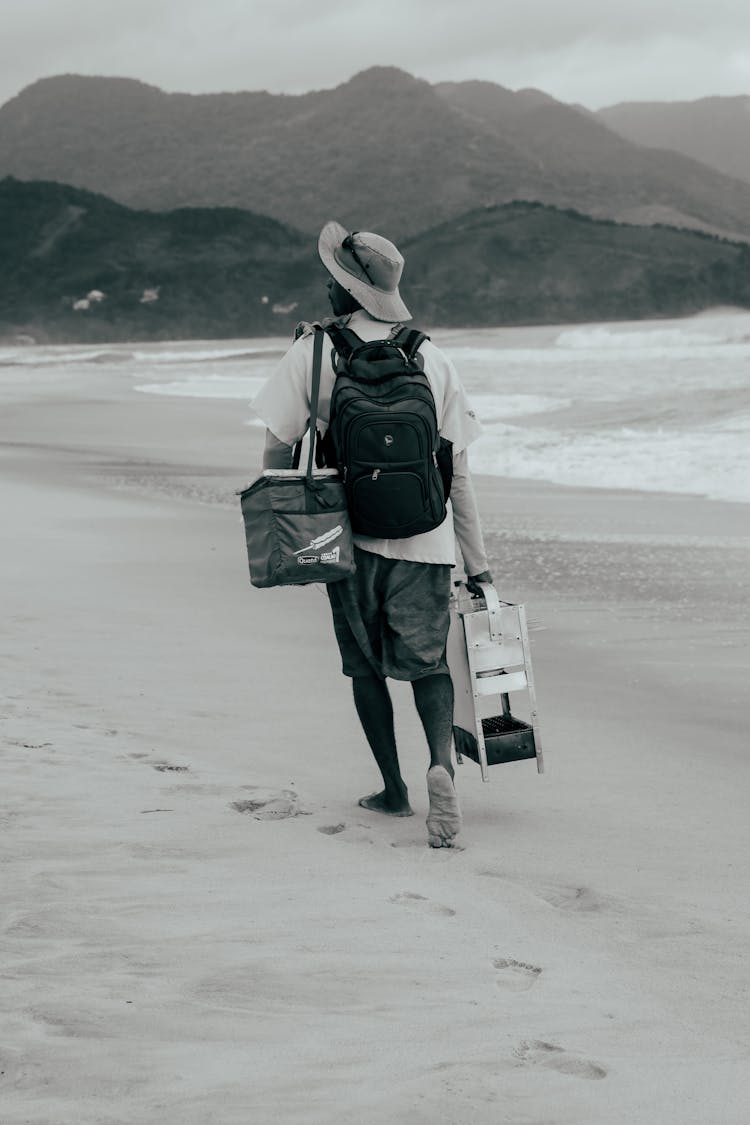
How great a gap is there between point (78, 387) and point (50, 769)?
31.8m

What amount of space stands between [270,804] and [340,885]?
70cm

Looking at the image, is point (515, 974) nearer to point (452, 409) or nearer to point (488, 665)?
point (488, 665)

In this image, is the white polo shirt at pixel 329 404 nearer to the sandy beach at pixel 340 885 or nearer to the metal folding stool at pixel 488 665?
the metal folding stool at pixel 488 665

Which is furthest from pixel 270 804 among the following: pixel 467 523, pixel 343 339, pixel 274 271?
pixel 274 271

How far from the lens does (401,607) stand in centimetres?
369

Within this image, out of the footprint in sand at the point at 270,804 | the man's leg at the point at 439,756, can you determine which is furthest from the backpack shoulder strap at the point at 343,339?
the footprint in sand at the point at 270,804

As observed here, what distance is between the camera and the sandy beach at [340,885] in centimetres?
227

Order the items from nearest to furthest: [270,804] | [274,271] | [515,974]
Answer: [515,974]
[270,804]
[274,271]

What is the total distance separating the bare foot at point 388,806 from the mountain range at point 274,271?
123m

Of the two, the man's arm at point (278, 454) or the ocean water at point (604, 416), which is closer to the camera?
the man's arm at point (278, 454)

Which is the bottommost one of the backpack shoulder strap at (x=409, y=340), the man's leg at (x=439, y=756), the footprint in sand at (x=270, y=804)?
the footprint in sand at (x=270, y=804)

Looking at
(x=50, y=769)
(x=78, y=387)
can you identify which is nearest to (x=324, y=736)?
(x=50, y=769)

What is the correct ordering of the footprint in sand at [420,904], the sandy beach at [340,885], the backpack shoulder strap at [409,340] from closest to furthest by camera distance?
the sandy beach at [340,885], the footprint in sand at [420,904], the backpack shoulder strap at [409,340]

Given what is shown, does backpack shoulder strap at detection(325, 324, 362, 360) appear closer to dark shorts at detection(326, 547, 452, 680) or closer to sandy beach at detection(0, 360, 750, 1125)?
dark shorts at detection(326, 547, 452, 680)
